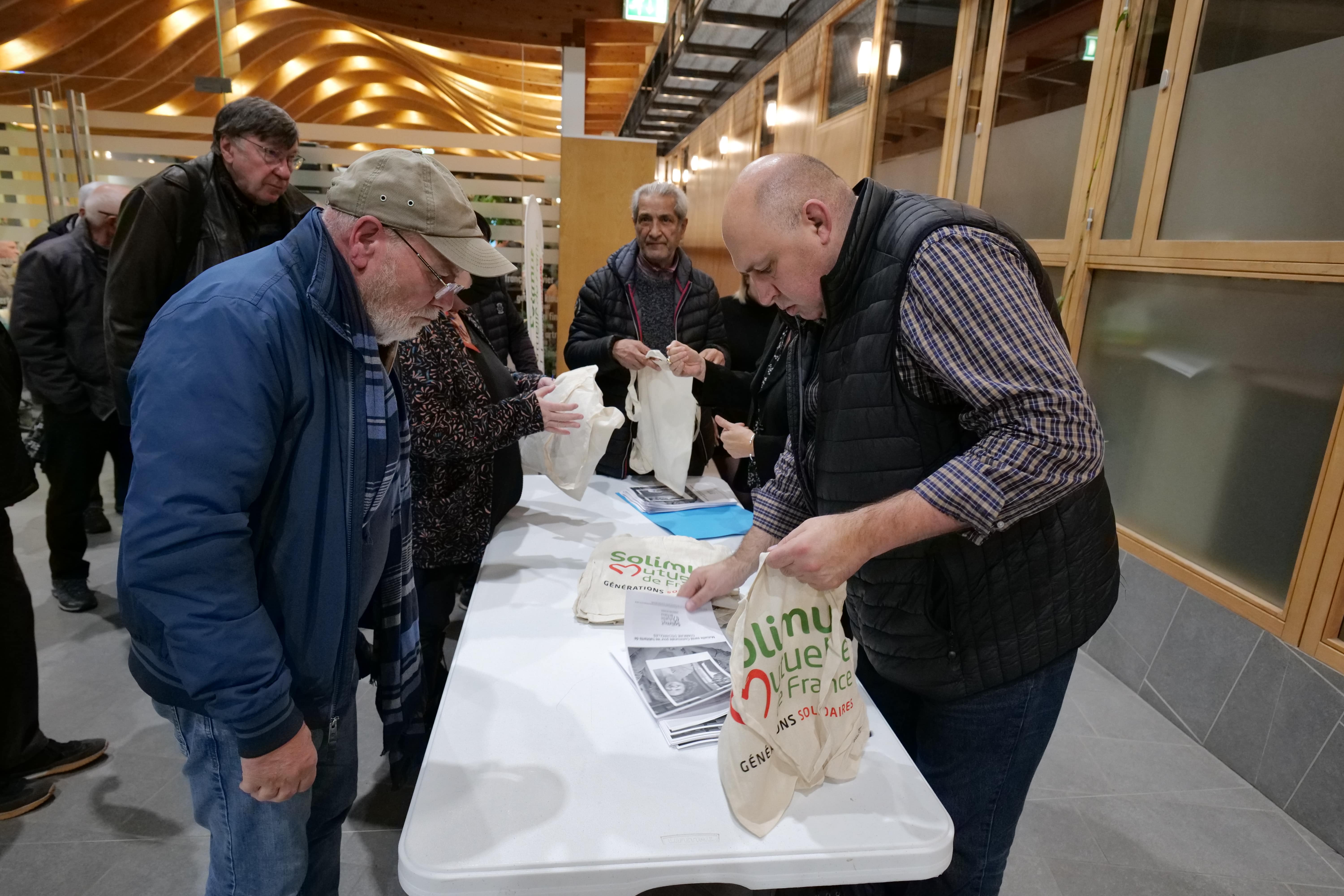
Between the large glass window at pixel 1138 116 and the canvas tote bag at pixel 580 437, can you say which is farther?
the large glass window at pixel 1138 116

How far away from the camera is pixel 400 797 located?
2.01 metres

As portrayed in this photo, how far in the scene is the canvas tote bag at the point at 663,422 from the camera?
2248 millimetres

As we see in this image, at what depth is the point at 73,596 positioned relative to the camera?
2979mm

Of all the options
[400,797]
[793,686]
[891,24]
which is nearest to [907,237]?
[793,686]

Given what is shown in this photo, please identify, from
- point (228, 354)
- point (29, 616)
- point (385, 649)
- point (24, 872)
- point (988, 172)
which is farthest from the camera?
point (988, 172)

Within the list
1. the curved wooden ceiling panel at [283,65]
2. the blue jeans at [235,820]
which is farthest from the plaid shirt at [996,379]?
the curved wooden ceiling panel at [283,65]

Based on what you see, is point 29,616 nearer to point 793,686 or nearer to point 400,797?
point 400,797

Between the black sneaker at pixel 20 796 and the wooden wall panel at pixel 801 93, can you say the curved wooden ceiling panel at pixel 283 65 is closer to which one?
the wooden wall panel at pixel 801 93

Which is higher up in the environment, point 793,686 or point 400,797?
point 793,686

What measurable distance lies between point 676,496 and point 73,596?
8.57ft

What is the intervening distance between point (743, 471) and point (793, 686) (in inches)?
67.7

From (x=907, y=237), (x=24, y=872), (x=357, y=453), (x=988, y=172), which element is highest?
(x=988, y=172)

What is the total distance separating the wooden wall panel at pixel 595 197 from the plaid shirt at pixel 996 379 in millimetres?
4036

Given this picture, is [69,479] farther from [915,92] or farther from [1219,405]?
[915,92]
